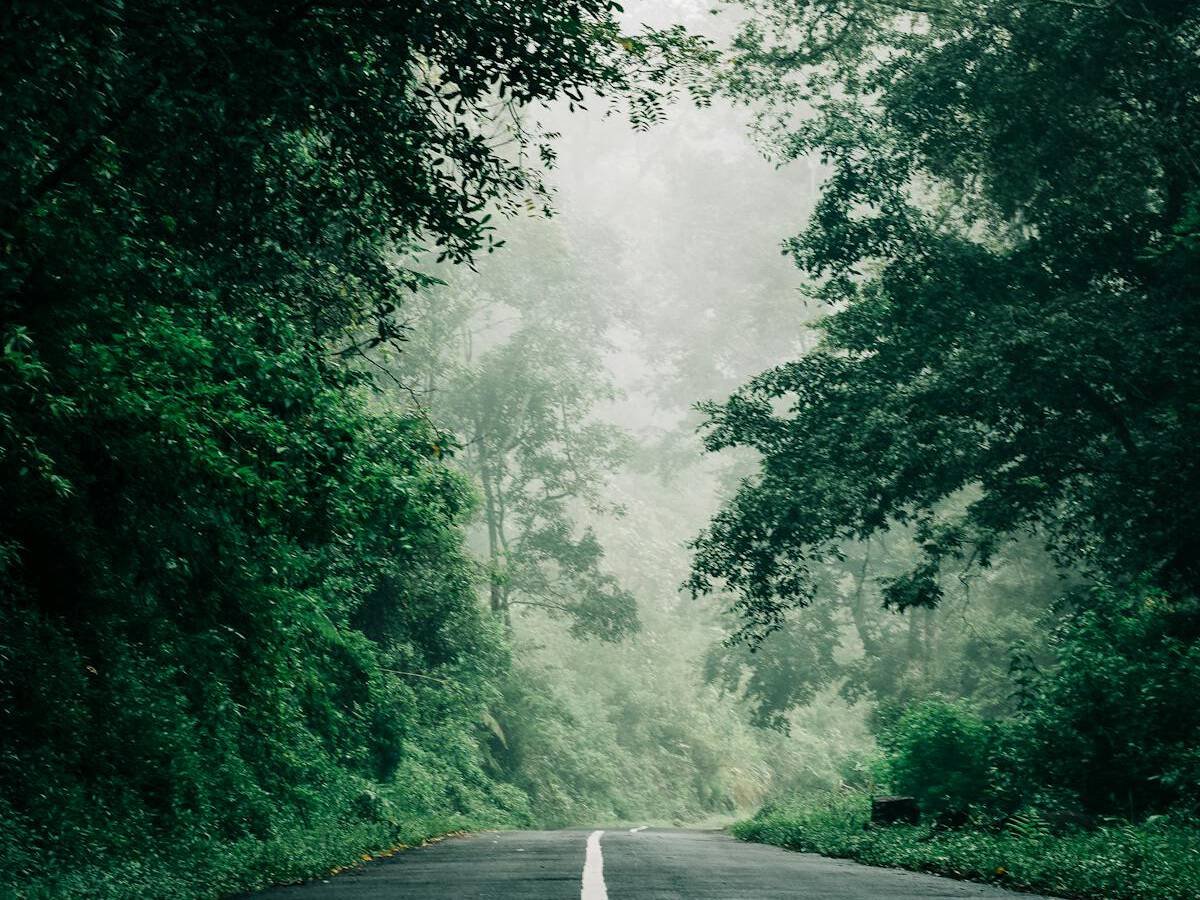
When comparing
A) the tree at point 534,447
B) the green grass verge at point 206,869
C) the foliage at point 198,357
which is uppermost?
the tree at point 534,447

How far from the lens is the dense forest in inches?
301

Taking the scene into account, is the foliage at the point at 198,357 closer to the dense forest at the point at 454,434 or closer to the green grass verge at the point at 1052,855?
the dense forest at the point at 454,434

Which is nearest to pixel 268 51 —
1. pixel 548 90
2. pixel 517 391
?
pixel 548 90

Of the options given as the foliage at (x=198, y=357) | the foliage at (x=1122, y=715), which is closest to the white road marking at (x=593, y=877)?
the foliage at (x=198, y=357)

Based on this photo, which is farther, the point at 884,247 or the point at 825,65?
the point at 825,65

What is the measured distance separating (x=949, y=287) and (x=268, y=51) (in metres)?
14.7

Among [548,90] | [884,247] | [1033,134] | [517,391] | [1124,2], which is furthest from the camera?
[517,391]

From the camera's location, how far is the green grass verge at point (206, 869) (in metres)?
6.98

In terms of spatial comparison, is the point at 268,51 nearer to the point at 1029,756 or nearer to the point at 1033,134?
the point at 1029,756

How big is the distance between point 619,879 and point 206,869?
11.2 feet

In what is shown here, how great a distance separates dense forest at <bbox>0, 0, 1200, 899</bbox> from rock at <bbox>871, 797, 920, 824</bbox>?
0.24 metres

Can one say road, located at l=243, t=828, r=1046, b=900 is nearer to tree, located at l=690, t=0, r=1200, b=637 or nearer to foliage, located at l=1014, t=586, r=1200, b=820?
foliage, located at l=1014, t=586, r=1200, b=820

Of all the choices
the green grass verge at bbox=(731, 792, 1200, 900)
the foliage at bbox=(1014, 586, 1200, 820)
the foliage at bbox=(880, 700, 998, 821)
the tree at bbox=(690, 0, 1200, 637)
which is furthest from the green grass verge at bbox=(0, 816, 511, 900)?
the tree at bbox=(690, 0, 1200, 637)

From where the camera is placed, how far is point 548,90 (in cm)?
812
